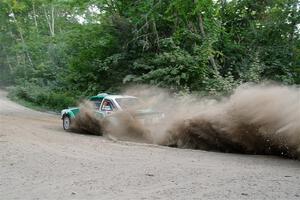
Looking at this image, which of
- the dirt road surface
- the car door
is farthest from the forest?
the dirt road surface

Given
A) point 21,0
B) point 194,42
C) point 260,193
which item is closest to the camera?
point 260,193

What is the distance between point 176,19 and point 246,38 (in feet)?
13.2

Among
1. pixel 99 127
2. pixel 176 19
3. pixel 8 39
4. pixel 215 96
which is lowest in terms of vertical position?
pixel 99 127

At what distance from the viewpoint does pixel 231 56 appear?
23.0 metres

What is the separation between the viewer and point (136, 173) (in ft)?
26.5

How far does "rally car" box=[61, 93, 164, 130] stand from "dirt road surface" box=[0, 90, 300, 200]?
2.33 meters

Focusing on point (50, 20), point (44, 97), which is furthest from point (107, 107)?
point (50, 20)

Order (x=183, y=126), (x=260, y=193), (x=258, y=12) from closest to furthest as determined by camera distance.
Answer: (x=260, y=193) → (x=183, y=126) → (x=258, y=12)

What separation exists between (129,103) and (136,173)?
7.68m

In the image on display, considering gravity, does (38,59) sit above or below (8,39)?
below

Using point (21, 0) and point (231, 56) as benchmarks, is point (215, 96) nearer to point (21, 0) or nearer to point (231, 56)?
A: point (231, 56)

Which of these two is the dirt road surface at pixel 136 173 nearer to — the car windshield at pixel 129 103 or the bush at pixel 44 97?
the car windshield at pixel 129 103

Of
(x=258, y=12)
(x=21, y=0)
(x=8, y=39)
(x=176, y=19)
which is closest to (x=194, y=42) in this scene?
(x=176, y=19)

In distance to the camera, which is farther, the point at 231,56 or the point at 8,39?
the point at 8,39
